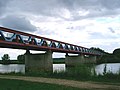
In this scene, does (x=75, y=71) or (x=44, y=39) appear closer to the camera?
(x=75, y=71)

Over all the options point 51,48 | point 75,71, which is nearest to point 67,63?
point 51,48

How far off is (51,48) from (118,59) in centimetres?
8888

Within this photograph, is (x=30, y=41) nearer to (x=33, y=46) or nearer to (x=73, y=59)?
(x=33, y=46)

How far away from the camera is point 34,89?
54.1 feet

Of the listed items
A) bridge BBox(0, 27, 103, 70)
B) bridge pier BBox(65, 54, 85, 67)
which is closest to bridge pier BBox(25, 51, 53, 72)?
bridge BBox(0, 27, 103, 70)

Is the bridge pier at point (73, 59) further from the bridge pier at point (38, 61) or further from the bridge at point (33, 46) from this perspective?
the bridge pier at point (38, 61)

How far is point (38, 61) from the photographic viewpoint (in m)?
76.0

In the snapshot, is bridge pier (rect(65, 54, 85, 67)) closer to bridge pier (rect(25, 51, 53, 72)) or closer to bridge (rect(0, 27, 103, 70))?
bridge (rect(0, 27, 103, 70))

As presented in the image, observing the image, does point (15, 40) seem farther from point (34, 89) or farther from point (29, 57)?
point (34, 89)

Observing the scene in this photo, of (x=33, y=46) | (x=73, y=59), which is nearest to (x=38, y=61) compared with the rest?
(x=33, y=46)

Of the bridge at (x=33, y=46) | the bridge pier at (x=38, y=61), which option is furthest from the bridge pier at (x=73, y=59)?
the bridge pier at (x=38, y=61)

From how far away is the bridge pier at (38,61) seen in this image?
244ft

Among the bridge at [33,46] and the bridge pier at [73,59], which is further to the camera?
the bridge pier at [73,59]

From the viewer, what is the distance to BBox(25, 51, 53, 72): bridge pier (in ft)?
244
